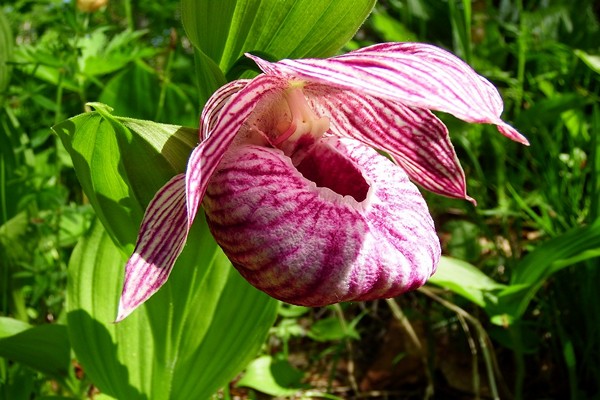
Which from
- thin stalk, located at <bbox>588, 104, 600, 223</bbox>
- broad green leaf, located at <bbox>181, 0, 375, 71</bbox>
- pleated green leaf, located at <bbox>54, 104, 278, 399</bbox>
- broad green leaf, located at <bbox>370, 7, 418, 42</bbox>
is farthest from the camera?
broad green leaf, located at <bbox>370, 7, 418, 42</bbox>

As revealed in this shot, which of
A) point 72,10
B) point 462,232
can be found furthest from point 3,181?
point 462,232

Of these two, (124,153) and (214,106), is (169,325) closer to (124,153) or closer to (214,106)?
(124,153)

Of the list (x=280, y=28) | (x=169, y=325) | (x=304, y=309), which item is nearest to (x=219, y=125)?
(x=280, y=28)

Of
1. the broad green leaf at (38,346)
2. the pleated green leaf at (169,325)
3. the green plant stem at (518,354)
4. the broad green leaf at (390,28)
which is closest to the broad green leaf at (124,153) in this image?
the pleated green leaf at (169,325)

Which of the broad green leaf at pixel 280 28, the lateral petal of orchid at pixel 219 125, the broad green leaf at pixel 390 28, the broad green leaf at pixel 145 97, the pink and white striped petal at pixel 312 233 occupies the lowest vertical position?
the broad green leaf at pixel 390 28

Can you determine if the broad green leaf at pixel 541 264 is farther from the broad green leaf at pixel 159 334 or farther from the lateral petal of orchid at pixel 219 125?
the lateral petal of orchid at pixel 219 125

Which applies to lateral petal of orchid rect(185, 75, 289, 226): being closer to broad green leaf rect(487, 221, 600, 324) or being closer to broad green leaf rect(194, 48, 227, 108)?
broad green leaf rect(194, 48, 227, 108)

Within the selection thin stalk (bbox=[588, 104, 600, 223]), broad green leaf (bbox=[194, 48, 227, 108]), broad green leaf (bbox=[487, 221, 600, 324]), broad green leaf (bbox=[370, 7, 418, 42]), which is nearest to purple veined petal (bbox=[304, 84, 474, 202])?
broad green leaf (bbox=[194, 48, 227, 108])
